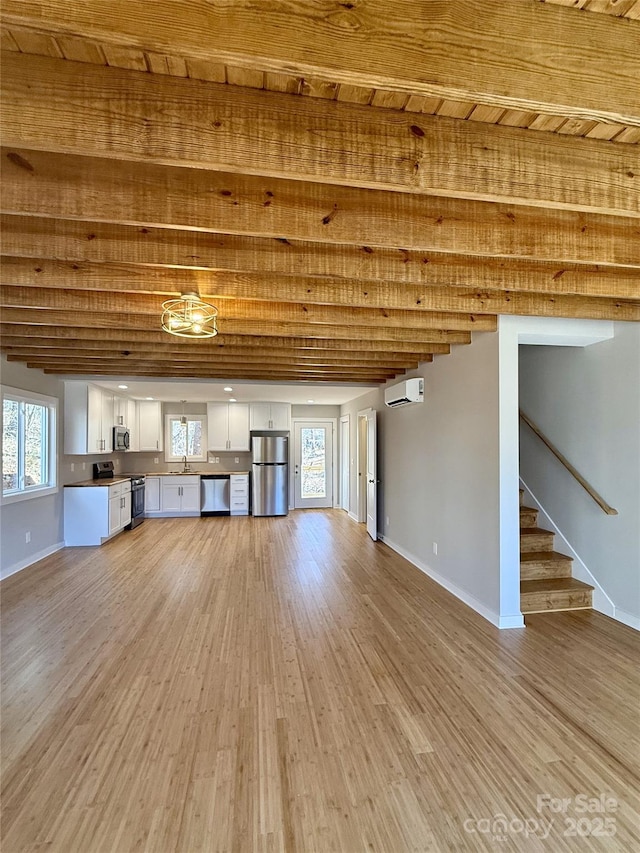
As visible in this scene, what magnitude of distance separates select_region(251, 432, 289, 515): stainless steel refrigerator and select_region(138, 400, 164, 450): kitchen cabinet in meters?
1.98

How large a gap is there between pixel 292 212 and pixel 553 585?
387 cm

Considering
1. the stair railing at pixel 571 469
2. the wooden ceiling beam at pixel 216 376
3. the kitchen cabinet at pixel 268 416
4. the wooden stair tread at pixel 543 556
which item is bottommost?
the wooden stair tread at pixel 543 556

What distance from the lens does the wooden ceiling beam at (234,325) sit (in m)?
3.09

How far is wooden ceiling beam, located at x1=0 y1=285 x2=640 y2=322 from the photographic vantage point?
277cm

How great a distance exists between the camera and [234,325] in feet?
10.8

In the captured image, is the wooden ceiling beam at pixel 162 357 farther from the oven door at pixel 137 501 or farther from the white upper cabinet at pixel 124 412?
the oven door at pixel 137 501

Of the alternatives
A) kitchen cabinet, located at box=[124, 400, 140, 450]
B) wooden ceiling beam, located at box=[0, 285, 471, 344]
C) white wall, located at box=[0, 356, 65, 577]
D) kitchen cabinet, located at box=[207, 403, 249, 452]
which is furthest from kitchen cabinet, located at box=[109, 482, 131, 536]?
wooden ceiling beam, located at box=[0, 285, 471, 344]

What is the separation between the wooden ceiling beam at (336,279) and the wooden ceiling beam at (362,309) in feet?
0.90

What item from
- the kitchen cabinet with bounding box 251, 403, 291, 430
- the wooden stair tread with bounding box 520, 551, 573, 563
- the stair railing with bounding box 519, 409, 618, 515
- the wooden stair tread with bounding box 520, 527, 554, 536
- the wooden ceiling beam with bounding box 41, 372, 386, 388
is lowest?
the wooden stair tread with bounding box 520, 551, 573, 563

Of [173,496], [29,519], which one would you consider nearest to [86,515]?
[29,519]

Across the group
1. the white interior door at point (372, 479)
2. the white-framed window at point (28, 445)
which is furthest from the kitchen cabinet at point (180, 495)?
the white interior door at point (372, 479)

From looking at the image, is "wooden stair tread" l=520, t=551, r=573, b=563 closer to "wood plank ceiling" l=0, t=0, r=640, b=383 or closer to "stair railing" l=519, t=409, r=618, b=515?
"stair railing" l=519, t=409, r=618, b=515

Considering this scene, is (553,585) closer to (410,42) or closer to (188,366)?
(410,42)

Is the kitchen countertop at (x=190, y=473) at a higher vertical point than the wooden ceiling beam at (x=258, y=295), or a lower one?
lower
